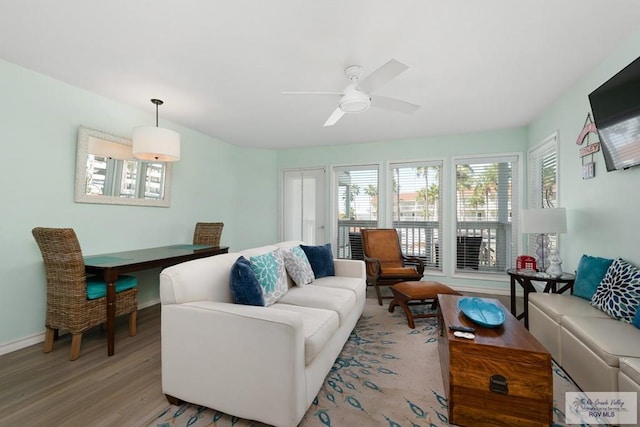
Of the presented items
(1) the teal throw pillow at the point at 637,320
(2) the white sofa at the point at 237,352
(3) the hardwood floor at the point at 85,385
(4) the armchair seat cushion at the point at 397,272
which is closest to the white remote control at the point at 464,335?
(2) the white sofa at the point at 237,352

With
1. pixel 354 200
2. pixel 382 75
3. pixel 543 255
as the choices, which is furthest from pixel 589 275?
pixel 354 200

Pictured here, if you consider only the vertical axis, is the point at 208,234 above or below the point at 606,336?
above

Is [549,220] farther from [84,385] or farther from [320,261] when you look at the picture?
[84,385]

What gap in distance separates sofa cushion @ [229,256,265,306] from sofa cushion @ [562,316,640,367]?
2.00 metres

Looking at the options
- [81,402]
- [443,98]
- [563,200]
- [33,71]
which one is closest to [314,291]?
[81,402]

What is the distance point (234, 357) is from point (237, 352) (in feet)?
0.12

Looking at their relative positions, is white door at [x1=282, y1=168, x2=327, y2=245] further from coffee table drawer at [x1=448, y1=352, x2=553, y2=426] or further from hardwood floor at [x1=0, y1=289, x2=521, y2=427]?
coffee table drawer at [x1=448, y1=352, x2=553, y2=426]

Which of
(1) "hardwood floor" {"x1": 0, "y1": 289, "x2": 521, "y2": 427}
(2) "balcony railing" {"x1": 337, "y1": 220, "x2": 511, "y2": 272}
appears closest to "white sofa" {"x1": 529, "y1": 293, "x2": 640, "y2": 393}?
(2) "balcony railing" {"x1": 337, "y1": 220, "x2": 511, "y2": 272}

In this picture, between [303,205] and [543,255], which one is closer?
[543,255]

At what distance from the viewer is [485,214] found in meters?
4.42

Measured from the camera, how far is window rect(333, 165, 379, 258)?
5.04 m

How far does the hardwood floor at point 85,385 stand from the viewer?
1.64 meters

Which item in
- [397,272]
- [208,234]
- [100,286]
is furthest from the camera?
[208,234]

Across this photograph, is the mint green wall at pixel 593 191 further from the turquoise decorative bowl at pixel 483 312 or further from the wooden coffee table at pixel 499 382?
the wooden coffee table at pixel 499 382
